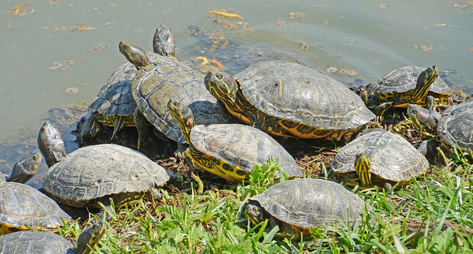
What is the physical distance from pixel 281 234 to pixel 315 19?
7007 mm

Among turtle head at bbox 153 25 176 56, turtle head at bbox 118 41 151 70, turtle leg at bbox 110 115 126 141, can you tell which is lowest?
turtle leg at bbox 110 115 126 141

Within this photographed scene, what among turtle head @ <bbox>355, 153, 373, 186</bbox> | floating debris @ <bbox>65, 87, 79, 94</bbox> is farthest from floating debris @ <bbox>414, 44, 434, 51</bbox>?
floating debris @ <bbox>65, 87, 79, 94</bbox>

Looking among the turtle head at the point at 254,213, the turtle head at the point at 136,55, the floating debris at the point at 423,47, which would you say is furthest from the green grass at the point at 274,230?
the floating debris at the point at 423,47

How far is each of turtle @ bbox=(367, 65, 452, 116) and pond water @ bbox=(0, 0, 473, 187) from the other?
1569 millimetres

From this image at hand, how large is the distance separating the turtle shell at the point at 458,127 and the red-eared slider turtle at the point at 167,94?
2.79 m

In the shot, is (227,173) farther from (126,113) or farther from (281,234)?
(126,113)

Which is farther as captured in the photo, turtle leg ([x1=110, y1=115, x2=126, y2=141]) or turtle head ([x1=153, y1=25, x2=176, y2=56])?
turtle head ([x1=153, y1=25, x2=176, y2=56])

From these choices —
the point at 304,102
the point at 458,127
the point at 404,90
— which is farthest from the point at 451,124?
the point at 304,102

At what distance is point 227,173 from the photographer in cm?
527

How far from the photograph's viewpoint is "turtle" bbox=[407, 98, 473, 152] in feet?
18.3

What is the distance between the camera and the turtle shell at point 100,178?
16.8 ft

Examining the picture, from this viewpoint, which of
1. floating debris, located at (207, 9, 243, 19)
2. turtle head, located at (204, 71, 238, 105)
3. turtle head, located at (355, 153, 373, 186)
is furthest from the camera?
floating debris, located at (207, 9, 243, 19)

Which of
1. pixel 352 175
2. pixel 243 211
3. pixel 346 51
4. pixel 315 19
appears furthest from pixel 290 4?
pixel 243 211

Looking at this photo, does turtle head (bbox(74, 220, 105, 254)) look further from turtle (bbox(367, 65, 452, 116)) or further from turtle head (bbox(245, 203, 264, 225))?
turtle (bbox(367, 65, 452, 116))
